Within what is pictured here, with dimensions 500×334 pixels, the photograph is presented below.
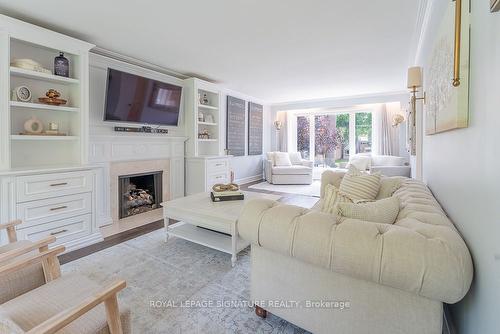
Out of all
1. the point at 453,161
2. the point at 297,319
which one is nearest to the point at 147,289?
the point at 297,319

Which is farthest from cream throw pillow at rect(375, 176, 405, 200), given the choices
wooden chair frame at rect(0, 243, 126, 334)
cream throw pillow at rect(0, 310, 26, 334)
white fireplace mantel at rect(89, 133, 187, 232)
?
white fireplace mantel at rect(89, 133, 187, 232)

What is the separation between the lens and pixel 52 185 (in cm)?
251

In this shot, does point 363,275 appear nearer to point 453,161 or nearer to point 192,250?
point 453,161

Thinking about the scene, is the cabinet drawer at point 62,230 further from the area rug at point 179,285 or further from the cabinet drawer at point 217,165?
the cabinet drawer at point 217,165

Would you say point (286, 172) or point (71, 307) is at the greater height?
point (286, 172)

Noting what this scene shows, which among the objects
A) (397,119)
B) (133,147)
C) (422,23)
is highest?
(422,23)

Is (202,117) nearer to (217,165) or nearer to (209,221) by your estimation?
(217,165)

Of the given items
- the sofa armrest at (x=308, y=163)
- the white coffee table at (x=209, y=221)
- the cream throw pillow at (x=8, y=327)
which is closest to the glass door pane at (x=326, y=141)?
the sofa armrest at (x=308, y=163)

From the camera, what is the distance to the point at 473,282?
0.94 metres

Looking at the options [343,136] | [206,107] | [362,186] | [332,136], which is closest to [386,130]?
[343,136]

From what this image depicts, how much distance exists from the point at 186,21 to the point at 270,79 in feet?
8.22

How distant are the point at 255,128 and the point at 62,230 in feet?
17.2

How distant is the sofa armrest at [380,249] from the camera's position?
2.89ft

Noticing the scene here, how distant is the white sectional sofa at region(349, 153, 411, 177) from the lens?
199 inches
